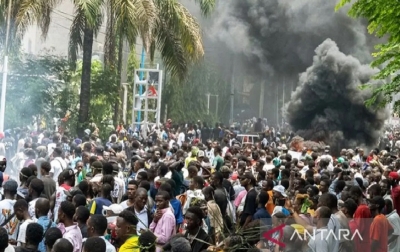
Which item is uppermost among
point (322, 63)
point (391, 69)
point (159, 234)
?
point (322, 63)

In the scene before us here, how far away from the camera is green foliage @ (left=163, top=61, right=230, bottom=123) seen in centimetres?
4359

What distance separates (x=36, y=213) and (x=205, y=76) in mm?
37814

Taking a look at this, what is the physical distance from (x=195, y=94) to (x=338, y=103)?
448 inches

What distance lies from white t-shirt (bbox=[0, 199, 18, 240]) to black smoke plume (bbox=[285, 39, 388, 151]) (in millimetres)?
26823

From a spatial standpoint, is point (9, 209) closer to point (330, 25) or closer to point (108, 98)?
point (108, 98)

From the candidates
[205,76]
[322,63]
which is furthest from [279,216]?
[205,76]

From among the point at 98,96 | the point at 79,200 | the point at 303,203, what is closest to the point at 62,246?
the point at 79,200

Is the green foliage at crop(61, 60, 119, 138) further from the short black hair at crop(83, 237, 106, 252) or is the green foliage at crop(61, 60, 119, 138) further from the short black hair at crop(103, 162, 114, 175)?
the short black hair at crop(83, 237, 106, 252)

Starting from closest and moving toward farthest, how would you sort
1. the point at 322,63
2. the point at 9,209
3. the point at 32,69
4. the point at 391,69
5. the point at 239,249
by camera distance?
the point at 239,249, the point at 9,209, the point at 391,69, the point at 32,69, the point at 322,63

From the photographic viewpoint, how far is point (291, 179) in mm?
13898

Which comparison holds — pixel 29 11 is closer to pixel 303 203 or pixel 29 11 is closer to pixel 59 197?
pixel 59 197

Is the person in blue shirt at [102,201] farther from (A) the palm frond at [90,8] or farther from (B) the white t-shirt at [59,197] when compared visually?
(A) the palm frond at [90,8]

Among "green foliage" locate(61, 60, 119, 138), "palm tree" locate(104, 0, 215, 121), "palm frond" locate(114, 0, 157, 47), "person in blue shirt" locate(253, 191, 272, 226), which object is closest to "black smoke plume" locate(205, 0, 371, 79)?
"green foliage" locate(61, 60, 119, 138)

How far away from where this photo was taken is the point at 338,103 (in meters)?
36.8
